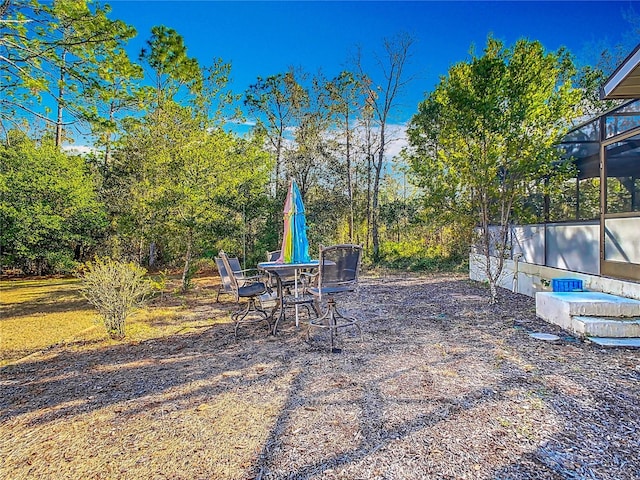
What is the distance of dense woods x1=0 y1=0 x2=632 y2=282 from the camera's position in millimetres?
4199

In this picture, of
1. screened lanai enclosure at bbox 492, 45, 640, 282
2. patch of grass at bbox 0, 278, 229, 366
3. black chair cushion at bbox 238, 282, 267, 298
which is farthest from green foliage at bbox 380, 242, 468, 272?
black chair cushion at bbox 238, 282, 267, 298

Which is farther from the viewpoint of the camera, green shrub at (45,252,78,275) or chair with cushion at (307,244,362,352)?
green shrub at (45,252,78,275)

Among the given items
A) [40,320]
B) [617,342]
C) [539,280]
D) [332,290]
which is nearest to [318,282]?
[332,290]

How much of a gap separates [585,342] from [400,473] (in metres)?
3.36

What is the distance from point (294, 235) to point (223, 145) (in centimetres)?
419

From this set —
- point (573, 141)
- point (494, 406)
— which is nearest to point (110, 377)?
point (494, 406)

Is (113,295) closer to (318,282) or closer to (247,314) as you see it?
Answer: (247,314)

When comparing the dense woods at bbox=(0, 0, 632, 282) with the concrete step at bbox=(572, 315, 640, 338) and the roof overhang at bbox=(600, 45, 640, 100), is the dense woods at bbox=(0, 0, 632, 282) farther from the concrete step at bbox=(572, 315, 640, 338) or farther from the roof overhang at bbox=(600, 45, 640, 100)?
the concrete step at bbox=(572, 315, 640, 338)

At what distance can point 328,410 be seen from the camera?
8.69 feet

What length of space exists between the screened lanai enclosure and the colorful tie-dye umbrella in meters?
4.19

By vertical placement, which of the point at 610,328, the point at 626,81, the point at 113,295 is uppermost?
the point at 626,81

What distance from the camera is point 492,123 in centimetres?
684

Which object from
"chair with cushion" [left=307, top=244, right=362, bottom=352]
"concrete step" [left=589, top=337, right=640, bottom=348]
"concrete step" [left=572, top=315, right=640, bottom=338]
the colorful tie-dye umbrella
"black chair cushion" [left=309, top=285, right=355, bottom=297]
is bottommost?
"concrete step" [left=589, top=337, right=640, bottom=348]

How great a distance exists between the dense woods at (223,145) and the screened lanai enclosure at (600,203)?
767 mm
